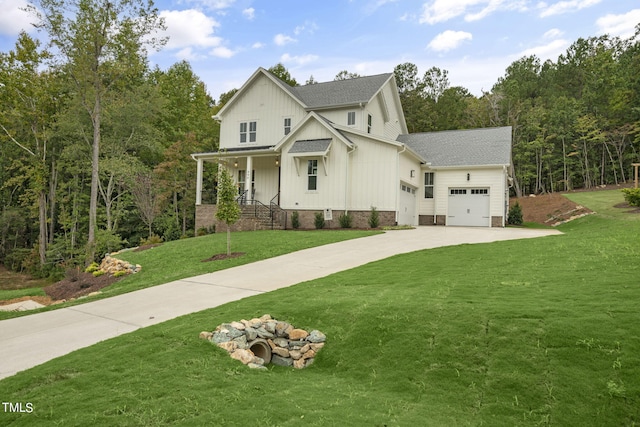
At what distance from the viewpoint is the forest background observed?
2127 centimetres

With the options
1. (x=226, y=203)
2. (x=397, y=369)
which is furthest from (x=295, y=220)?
(x=397, y=369)

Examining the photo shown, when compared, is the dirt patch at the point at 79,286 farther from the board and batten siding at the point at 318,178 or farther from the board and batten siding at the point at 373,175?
the board and batten siding at the point at 373,175

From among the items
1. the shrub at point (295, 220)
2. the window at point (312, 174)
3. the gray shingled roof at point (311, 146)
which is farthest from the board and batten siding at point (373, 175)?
the shrub at point (295, 220)

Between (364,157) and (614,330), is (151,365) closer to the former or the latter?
(614,330)

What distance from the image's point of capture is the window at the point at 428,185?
23.8 m

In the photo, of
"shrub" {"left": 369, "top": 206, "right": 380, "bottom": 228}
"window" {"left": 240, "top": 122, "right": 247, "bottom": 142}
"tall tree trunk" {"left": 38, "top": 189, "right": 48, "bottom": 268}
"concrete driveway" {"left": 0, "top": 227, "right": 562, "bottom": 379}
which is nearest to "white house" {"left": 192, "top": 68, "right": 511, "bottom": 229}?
"window" {"left": 240, "top": 122, "right": 247, "bottom": 142}

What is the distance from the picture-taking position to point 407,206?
22.1 m

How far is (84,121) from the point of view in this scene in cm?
2767

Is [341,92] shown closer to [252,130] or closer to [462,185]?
[252,130]

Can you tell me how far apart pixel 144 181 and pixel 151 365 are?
968 inches

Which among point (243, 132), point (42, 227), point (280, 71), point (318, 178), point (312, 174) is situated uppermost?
point (280, 71)

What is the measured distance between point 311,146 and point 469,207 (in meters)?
10.0

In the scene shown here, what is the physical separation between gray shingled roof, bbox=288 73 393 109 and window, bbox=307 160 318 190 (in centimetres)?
464

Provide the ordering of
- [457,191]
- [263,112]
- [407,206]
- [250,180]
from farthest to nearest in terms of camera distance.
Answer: [263,112] < [250,180] < [457,191] < [407,206]
